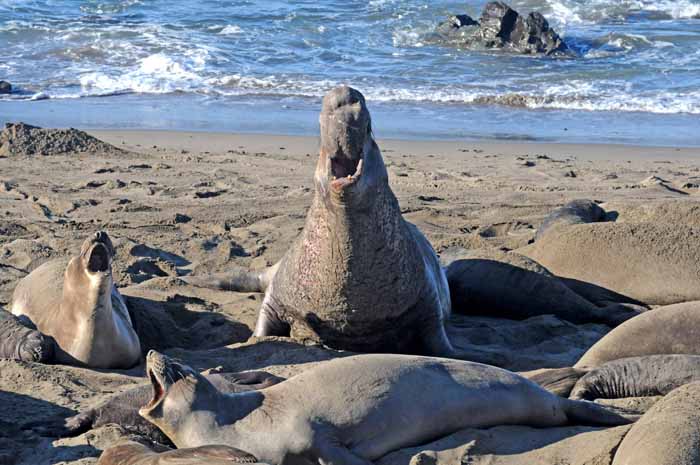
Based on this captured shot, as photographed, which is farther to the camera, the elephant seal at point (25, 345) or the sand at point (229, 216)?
the elephant seal at point (25, 345)

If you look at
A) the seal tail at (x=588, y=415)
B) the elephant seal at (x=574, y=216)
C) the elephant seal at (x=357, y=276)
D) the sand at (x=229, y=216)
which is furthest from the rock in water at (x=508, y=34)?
the seal tail at (x=588, y=415)

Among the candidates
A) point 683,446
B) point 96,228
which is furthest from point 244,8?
point 683,446

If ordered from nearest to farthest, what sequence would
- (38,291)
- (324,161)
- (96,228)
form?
(324,161) → (38,291) → (96,228)

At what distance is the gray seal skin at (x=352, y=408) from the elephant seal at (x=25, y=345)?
1621mm

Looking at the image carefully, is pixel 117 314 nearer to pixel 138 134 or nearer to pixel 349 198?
pixel 349 198

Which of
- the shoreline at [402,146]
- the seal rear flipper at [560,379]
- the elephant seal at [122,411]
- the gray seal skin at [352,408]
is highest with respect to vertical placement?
the gray seal skin at [352,408]

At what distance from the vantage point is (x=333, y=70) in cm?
1909

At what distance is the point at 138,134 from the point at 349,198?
325 inches

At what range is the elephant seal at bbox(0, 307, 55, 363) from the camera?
529 cm

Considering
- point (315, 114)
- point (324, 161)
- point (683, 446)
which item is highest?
point (324, 161)

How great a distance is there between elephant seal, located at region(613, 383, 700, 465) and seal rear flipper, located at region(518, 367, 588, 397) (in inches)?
38.0

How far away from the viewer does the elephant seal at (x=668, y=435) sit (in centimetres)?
327

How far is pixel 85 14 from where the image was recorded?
79.2 ft

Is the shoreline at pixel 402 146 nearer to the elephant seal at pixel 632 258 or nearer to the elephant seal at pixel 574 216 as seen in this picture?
the elephant seal at pixel 574 216
